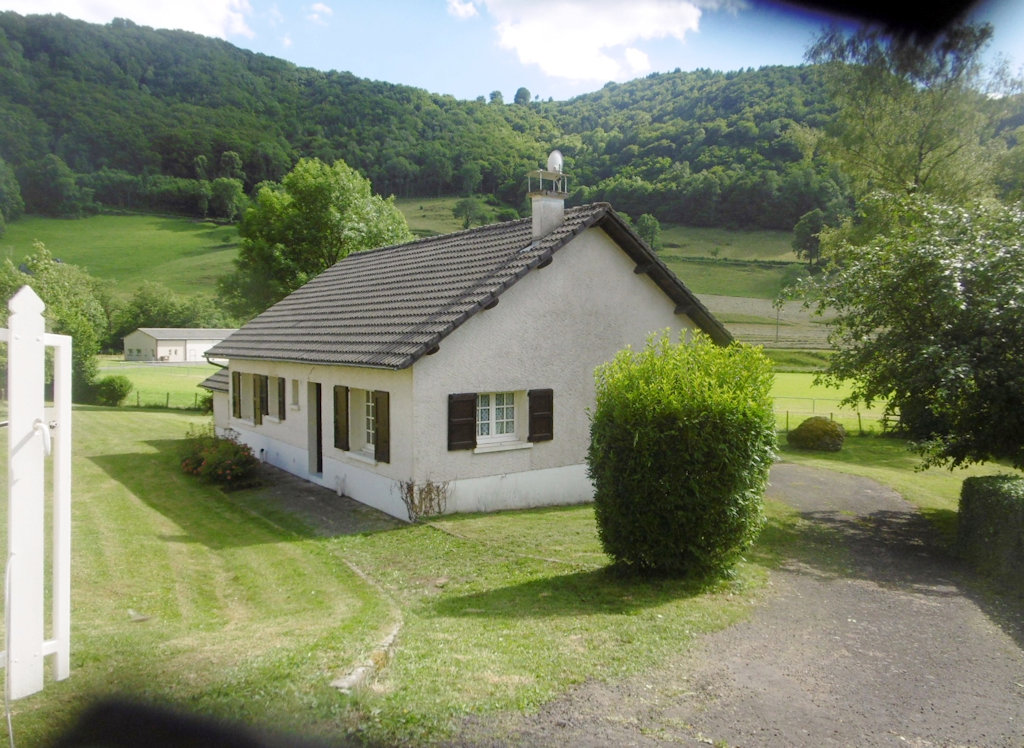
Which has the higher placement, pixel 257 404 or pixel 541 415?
pixel 541 415

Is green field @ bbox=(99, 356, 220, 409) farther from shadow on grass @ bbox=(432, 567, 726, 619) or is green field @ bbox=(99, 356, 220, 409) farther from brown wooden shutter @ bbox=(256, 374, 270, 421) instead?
shadow on grass @ bbox=(432, 567, 726, 619)

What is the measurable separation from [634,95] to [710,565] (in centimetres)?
8534

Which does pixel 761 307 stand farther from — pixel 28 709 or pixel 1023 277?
pixel 28 709

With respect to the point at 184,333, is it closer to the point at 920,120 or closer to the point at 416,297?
the point at 416,297

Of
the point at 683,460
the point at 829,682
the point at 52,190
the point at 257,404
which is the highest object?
the point at 52,190

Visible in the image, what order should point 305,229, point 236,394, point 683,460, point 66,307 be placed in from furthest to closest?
point 66,307
point 305,229
point 236,394
point 683,460

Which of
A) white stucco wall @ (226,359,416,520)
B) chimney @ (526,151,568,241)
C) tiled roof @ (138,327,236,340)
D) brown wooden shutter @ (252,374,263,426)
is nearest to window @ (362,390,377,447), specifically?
white stucco wall @ (226,359,416,520)

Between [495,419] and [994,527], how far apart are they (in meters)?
8.32

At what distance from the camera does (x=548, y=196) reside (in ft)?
48.9

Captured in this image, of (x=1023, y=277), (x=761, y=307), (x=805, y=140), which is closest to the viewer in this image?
(x=1023, y=277)

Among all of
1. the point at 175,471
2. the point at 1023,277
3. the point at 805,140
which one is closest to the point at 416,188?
the point at 805,140

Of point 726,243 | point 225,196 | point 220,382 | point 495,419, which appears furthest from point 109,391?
point 225,196

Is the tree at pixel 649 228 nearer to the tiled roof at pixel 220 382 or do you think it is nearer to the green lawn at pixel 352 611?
the tiled roof at pixel 220 382

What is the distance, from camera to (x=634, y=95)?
84688 millimetres
